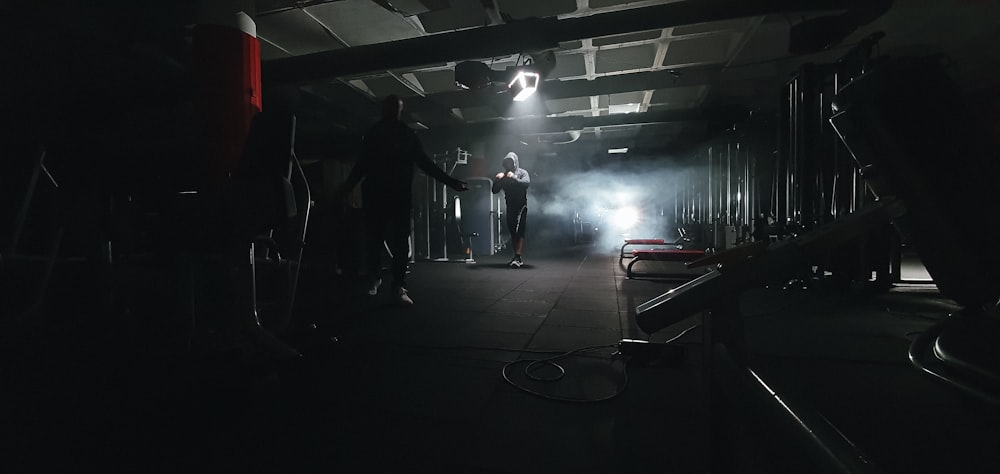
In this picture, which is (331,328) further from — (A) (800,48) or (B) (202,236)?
(A) (800,48)

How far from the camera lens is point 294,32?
221 inches

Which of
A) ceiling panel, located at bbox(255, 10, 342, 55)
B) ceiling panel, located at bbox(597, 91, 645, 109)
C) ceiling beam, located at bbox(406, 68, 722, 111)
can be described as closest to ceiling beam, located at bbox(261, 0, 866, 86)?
ceiling panel, located at bbox(255, 10, 342, 55)

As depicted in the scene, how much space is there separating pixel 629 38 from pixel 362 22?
380 centimetres

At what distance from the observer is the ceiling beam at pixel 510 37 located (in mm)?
4176

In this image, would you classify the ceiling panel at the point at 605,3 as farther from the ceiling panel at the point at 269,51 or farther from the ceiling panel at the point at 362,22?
the ceiling panel at the point at 269,51

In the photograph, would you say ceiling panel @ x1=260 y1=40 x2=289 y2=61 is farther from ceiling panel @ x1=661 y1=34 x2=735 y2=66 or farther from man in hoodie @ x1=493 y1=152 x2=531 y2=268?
ceiling panel @ x1=661 y1=34 x2=735 y2=66

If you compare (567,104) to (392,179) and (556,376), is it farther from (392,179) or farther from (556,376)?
(556,376)

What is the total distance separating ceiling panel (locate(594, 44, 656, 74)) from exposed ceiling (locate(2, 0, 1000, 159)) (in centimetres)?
3

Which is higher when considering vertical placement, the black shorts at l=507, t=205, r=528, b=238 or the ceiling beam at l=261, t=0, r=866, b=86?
the ceiling beam at l=261, t=0, r=866, b=86

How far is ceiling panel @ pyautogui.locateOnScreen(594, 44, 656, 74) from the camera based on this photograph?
Answer: 21.5ft

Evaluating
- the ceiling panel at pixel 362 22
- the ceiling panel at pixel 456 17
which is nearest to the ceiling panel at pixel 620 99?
the ceiling panel at pixel 456 17

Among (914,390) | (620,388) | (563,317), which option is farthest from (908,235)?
(563,317)

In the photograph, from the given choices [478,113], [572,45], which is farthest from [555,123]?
[572,45]

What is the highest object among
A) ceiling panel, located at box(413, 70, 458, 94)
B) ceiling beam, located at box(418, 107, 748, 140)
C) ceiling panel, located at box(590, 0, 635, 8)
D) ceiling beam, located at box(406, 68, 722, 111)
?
ceiling panel, located at box(413, 70, 458, 94)
